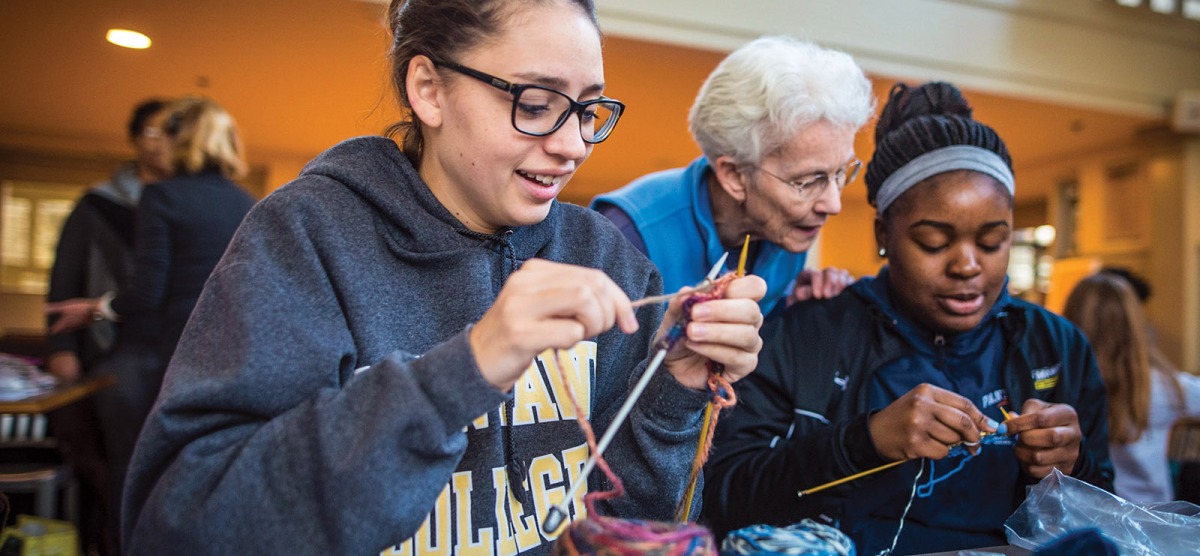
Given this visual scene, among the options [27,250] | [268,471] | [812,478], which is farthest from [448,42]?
[27,250]

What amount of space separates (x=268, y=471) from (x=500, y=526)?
0.34 metres

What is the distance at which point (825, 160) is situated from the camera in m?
1.74

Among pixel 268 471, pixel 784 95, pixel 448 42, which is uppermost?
pixel 784 95

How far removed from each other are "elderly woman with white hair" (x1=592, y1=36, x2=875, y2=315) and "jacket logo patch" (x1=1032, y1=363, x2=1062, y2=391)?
413 millimetres

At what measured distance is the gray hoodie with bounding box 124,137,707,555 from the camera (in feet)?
2.42

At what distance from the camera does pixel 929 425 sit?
117 centimetres

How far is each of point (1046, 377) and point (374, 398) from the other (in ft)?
4.49

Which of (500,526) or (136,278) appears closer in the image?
(500,526)

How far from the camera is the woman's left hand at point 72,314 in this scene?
104 inches

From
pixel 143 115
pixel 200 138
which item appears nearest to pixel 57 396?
pixel 200 138

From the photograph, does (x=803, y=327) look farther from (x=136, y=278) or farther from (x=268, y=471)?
(x=136, y=278)

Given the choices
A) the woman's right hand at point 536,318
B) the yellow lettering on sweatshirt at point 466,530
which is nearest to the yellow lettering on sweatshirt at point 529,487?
the yellow lettering on sweatshirt at point 466,530

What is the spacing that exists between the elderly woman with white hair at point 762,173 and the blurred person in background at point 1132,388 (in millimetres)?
1390

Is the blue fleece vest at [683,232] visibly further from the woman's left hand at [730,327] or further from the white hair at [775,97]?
the woman's left hand at [730,327]
